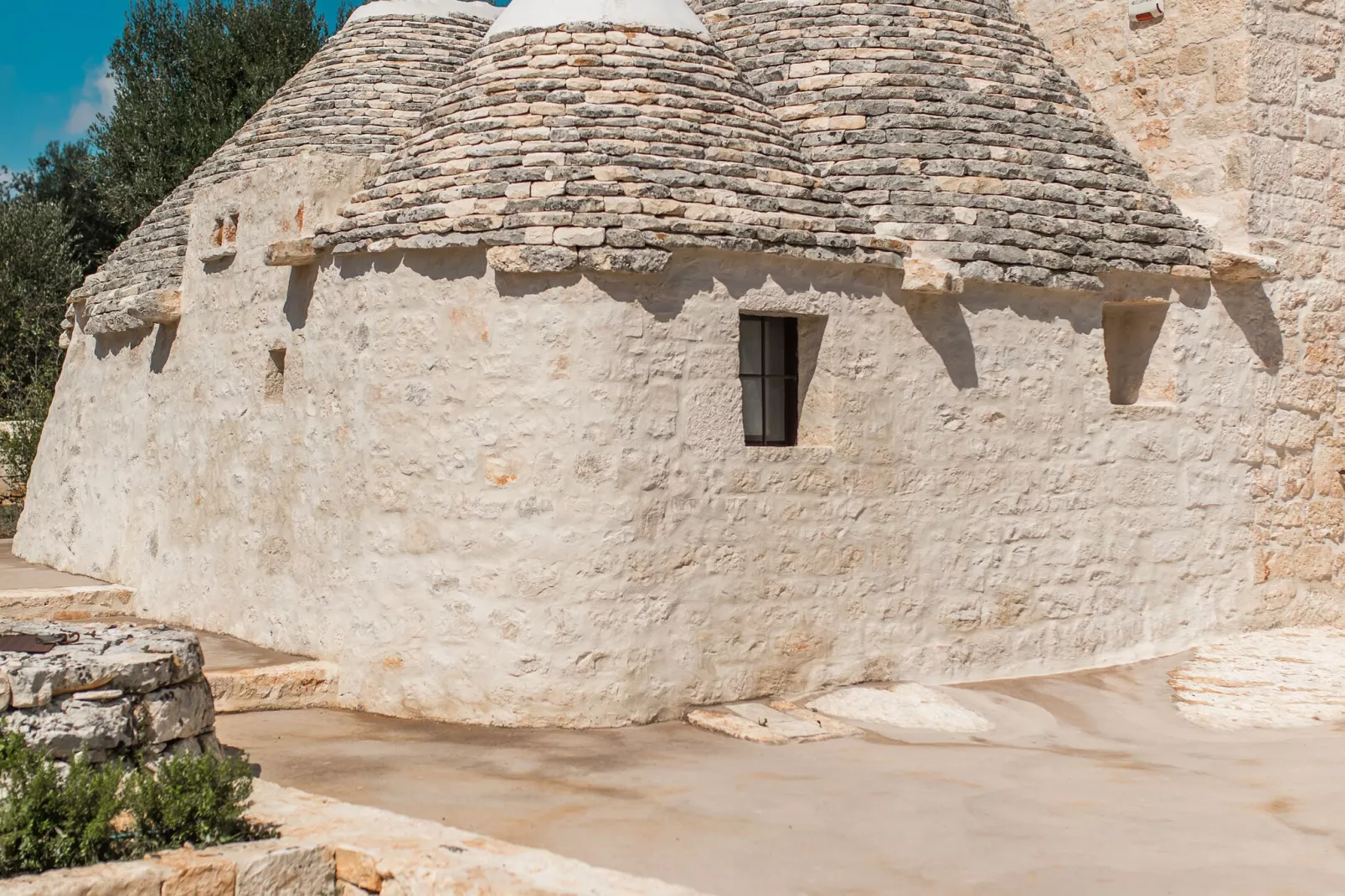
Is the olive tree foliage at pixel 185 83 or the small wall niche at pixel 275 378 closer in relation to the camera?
the small wall niche at pixel 275 378

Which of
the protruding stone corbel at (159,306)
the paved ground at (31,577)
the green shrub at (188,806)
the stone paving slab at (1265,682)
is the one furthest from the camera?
the paved ground at (31,577)

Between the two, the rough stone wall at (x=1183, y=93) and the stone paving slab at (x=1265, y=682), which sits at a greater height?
the rough stone wall at (x=1183, y=93)

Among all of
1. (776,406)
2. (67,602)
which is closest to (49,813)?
(776,406)

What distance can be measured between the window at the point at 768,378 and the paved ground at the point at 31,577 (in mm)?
6226

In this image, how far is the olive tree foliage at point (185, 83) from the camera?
20.7 m

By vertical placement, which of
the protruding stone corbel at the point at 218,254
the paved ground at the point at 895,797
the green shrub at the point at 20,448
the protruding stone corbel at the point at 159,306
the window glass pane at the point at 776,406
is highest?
the protruding stone corbel at the point at 218,254

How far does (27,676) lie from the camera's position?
17.2ft

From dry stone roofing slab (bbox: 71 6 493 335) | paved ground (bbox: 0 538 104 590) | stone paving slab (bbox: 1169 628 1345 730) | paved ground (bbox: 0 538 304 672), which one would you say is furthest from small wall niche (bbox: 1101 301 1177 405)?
paved ground (bbox: 0 538 104 590)

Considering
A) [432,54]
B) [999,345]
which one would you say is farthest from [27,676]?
[432,54]

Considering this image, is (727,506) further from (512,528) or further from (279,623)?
(279,623)

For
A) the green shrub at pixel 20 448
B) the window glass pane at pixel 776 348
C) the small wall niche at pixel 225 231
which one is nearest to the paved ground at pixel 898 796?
the window glass pane at pixel 776 348

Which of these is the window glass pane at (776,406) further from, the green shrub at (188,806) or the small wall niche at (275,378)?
the green shrub at (188,806)

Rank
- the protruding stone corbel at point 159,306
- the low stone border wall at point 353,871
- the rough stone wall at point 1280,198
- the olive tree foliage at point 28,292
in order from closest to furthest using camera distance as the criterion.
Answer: the low stone border wall at point 353,871 → the rough stone wall at point 1280,198 → the protruding stone corbel at point 159,306 → the olive tree foliage at point 28,292

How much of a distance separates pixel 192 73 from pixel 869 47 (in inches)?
578
